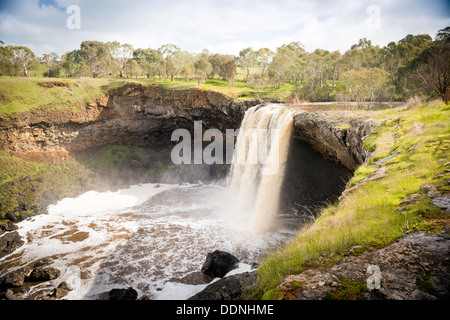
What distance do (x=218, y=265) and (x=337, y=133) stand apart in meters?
10.2

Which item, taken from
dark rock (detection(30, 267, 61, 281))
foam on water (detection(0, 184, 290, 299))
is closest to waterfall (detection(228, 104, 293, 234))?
foam on water (detection(0, 184, 290, 299))

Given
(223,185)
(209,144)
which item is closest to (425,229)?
(223,185)

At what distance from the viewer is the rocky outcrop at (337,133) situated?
11.9 meters

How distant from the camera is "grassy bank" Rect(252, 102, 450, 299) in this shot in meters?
4.14

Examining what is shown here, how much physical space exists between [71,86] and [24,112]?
5955mm

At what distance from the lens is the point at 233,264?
11.4 m

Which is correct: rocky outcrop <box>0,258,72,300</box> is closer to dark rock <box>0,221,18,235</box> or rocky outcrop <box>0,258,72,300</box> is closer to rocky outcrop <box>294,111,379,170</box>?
dark rock <box>0,221,18,235</box>

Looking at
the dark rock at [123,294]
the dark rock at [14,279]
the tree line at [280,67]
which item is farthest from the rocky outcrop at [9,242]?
the tree line at [280,67]

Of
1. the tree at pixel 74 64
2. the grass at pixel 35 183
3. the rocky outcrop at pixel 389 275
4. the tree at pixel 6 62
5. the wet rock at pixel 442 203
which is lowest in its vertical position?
the grass at pixel 35 183

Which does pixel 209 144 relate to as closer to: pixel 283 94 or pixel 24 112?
pixel 283 94

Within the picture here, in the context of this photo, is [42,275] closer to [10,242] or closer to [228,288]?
[10,242]

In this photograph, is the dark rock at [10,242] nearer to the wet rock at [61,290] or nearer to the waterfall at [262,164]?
the wet rock at [61,290]

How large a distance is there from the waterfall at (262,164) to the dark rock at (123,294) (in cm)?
870

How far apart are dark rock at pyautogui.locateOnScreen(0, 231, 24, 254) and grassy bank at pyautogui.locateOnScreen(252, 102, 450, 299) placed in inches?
699
